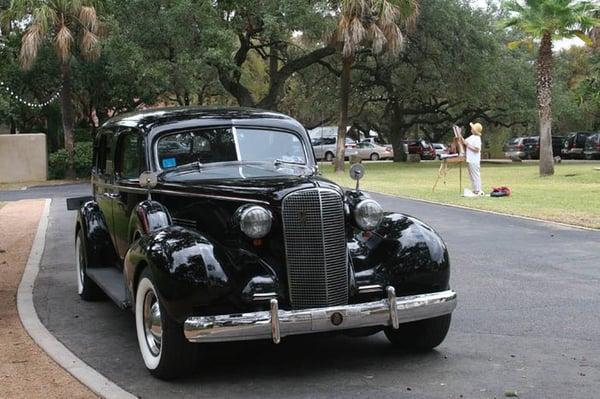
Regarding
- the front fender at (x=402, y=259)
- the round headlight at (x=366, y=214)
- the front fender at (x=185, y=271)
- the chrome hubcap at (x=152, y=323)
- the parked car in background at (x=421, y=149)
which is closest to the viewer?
the front fender at (x=185, y=271)

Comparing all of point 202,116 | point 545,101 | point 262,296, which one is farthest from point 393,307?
point 545,101

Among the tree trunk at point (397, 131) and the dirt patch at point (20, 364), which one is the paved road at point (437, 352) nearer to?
the dirt patch at point (20, 364)

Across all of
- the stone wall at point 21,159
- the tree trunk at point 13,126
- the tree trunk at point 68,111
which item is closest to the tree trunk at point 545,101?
the tree trunk at point 68,111

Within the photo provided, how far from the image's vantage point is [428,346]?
5.45 metres

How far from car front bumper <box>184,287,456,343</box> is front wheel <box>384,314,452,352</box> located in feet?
2.00

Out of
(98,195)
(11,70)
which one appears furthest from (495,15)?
(98,195)

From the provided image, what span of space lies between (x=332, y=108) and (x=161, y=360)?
36.5 m

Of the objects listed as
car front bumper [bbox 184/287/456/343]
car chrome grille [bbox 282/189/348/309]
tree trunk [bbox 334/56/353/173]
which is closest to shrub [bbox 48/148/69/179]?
tree trunk [bbox 334/56/353/173]

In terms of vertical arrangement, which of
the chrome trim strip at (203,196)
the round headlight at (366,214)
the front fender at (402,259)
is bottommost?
the front fender at (402,259)

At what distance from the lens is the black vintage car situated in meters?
4.62

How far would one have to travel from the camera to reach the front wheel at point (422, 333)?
17.5 ft

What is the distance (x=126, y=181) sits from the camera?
21.7 feet

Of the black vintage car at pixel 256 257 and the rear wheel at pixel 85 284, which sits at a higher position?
the black vintage car at pixel 256 257

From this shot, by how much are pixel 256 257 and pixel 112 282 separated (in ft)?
7.69
